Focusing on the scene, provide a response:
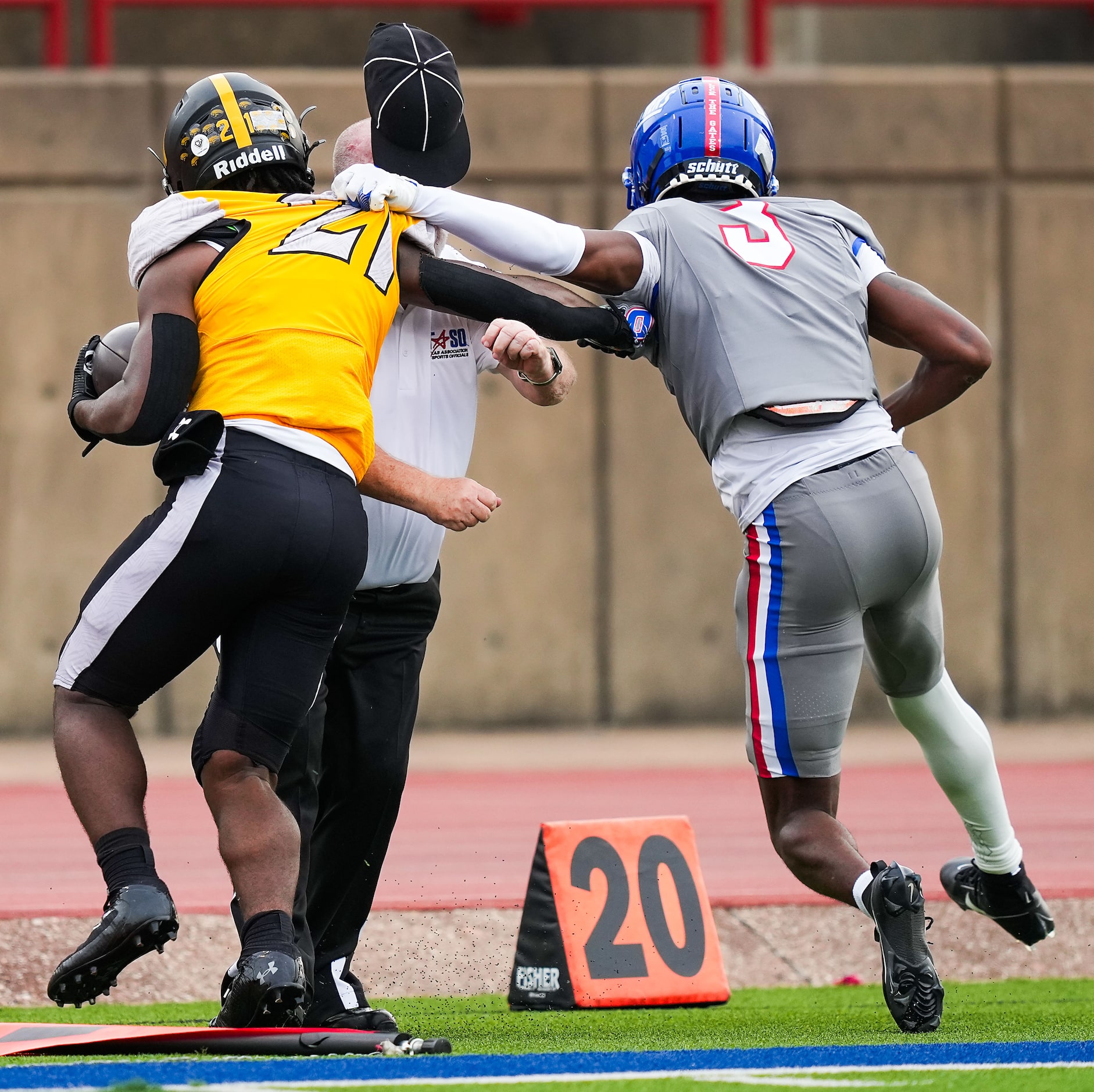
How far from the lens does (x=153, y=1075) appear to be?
289 centimetres

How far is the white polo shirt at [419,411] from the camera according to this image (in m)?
3.98

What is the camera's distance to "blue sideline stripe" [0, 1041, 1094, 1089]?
292cm

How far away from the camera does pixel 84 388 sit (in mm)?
3604

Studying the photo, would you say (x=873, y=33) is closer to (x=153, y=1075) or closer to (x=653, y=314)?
(x=653, y=314)

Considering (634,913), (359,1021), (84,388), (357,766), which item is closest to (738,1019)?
(634,913)

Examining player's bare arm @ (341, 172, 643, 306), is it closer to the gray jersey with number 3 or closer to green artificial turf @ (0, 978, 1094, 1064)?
the gray jersey with number 3

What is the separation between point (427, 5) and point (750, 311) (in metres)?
7.29

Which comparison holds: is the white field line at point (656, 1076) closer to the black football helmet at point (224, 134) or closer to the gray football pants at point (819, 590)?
the gray football pants at point (819, 590)

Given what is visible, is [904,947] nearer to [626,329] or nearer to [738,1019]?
[738,1019]

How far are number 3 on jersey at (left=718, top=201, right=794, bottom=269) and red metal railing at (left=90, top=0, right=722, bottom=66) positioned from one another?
638cm

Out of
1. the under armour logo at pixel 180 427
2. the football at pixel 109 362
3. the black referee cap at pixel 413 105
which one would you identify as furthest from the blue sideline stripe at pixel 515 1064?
the black referee cap at pixel 413 105

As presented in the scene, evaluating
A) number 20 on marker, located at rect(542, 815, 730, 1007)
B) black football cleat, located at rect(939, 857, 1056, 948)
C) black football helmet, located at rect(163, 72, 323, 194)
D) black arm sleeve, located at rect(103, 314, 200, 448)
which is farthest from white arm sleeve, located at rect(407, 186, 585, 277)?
black football cleat, located at rect(939, 857, 1056, 948)

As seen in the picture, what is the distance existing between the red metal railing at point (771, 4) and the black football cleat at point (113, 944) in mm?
7965

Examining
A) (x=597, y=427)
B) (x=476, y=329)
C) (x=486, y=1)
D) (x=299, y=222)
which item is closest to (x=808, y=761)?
(x=476, y=329)
